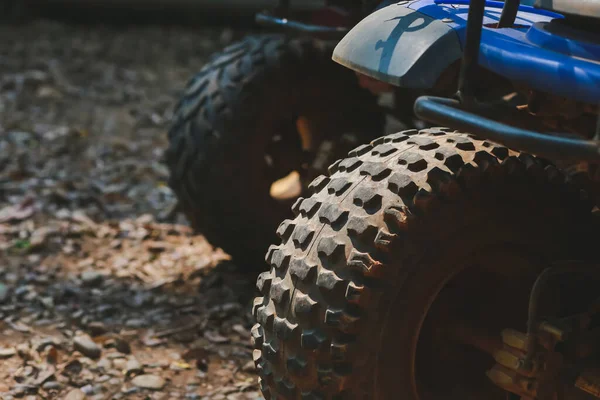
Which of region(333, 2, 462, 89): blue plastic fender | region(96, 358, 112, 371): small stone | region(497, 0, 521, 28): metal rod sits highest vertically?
region(497, 0, 521, 28): metal rod

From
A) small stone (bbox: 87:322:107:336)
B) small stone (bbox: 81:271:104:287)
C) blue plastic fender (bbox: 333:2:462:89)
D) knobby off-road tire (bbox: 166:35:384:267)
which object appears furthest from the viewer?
small stone (bbox: 81:271:104:287)

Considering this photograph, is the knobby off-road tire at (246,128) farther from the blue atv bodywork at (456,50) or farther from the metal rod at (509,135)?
the metal rod at (509,135)

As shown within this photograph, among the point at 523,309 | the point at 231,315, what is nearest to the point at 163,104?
the point at 231,315

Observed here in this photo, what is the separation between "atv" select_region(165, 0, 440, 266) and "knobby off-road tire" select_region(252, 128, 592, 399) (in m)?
1.17

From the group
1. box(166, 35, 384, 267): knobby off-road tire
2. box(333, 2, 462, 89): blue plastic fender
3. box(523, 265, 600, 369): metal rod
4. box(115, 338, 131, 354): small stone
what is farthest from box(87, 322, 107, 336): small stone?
box(523, 265, 600, 369): metal rod

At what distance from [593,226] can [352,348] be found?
58 cm

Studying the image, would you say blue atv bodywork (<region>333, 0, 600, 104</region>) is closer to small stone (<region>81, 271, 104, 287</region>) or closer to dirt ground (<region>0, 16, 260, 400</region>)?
dirt ground (<region>0, 16, 260, 400</region>)

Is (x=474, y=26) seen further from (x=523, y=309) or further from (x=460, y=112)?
(x=523, y=309)

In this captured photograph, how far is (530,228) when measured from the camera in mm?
1778

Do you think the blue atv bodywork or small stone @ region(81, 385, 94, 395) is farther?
small stone @ region(81, 385, 94, 395)

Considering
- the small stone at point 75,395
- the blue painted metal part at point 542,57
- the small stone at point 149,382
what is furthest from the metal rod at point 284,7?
the small stone at point 75,395

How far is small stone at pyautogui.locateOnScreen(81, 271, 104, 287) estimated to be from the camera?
10.6ft

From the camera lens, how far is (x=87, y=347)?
269 centimetres

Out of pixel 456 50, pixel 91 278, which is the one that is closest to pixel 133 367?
pixel 91 278
